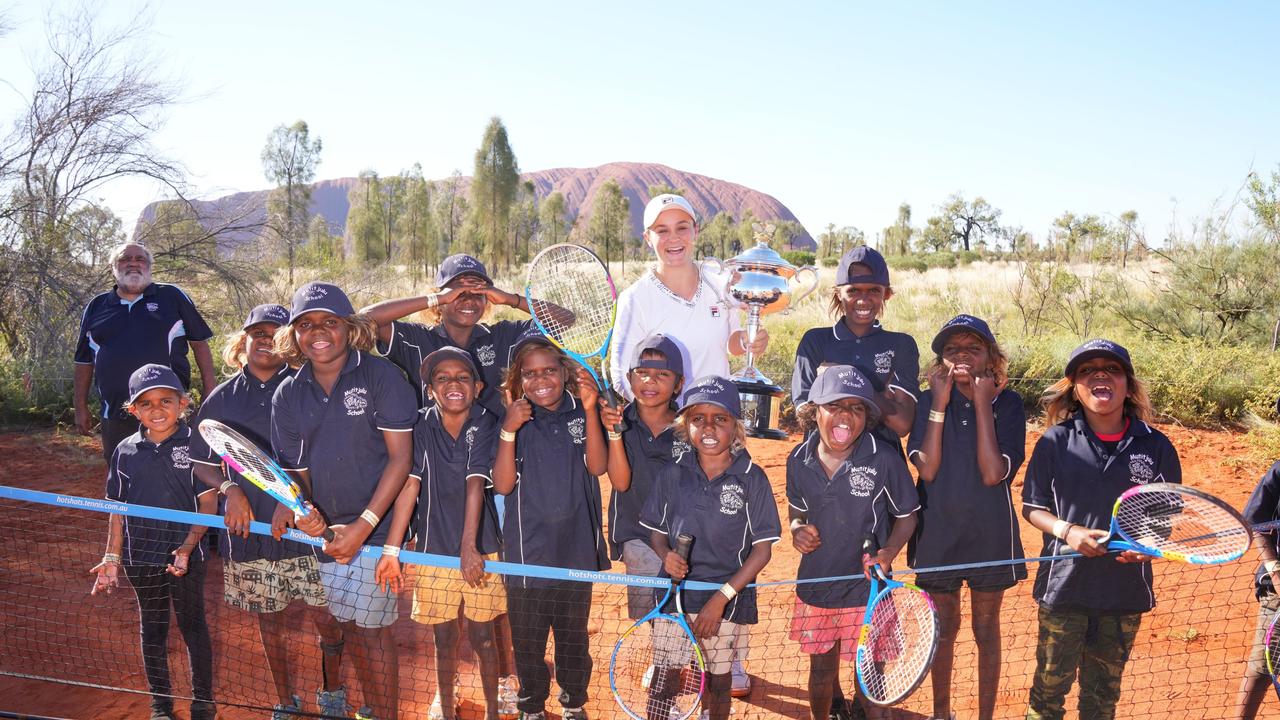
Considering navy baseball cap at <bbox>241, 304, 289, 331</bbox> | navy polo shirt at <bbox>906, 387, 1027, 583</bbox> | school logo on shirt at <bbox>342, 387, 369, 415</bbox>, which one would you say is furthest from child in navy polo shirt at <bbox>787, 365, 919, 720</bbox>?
navy baseball cap at <bbox>241, 304, 289, 331</bbox>

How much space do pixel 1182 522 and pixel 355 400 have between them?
3.48 meters

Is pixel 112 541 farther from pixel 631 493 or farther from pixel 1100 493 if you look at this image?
pixel 1100 493

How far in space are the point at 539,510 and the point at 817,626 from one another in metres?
1.32

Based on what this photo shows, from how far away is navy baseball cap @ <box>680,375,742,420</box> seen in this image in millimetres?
3523

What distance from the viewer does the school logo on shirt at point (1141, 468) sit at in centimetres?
342

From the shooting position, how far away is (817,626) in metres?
3.63

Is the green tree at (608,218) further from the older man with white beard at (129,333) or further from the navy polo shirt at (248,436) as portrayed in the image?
the navy polo shirt at (248,436)

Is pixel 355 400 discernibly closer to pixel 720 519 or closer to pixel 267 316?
pixel 267 316

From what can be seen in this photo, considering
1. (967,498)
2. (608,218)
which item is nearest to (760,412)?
(967,498)

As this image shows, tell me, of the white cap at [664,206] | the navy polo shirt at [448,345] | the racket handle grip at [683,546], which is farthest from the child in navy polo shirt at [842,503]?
the navy polo shirt at [448,345]

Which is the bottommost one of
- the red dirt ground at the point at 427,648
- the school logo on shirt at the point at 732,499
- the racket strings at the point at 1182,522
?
the red dirt ground at the point at 427,648

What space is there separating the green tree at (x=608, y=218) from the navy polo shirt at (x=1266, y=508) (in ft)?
130

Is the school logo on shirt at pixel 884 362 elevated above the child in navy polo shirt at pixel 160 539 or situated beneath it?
elevated above

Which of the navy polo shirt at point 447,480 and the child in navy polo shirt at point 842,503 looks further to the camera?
the navy polo shirt at point 447,480
